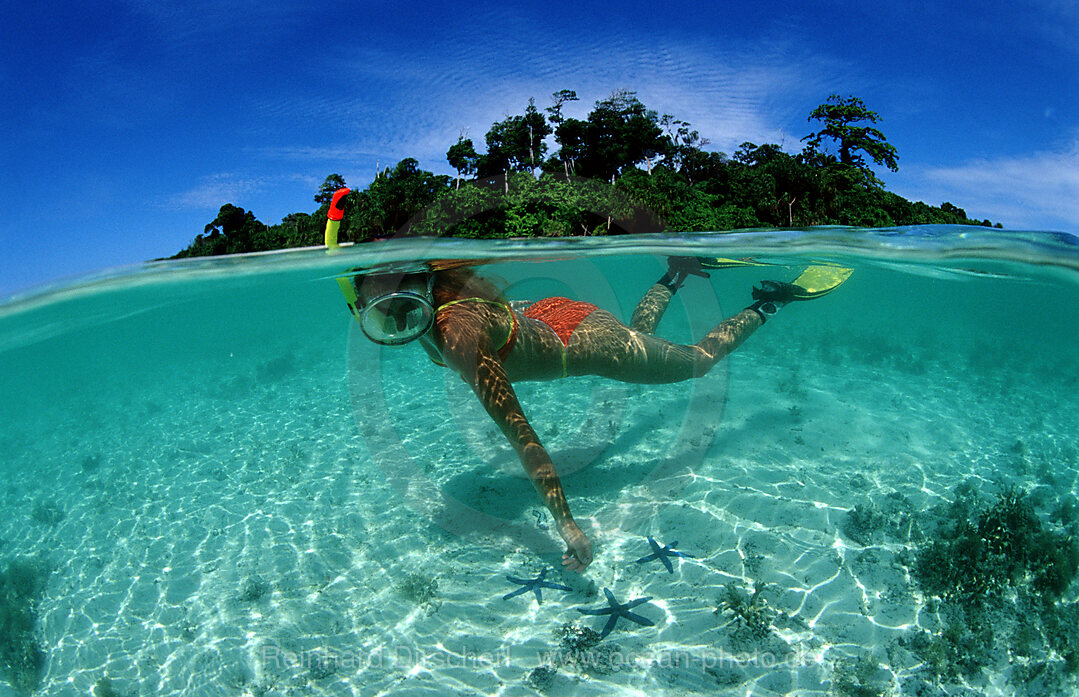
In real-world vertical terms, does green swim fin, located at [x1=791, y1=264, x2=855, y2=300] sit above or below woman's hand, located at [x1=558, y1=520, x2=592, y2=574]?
above

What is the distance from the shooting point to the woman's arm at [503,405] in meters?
3.32

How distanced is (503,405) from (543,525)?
3.59 m

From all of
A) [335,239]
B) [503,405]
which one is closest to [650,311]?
[503,405]

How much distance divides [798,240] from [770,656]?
891 centimetres

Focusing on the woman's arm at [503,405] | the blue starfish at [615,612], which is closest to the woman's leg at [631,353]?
the woman's arm at [503,405]

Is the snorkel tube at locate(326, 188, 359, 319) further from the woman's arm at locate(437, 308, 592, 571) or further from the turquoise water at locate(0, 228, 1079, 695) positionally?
the turquoise water at locate(0, 228, 1079, 695)

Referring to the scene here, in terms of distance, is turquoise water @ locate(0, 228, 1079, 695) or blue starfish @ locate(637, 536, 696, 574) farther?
blue starfish @ locate(637, 536, 696, 574)

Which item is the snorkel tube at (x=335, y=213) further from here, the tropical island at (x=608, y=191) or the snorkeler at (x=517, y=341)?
the tropical island at (x=608, y=191)

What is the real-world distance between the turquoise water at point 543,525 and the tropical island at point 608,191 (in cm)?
1545

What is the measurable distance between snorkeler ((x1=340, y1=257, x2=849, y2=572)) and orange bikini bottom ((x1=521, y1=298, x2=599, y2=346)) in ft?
0.04

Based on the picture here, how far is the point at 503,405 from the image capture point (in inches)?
Answer: 142

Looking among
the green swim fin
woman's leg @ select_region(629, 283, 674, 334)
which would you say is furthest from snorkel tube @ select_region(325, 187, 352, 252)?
the green swim fin

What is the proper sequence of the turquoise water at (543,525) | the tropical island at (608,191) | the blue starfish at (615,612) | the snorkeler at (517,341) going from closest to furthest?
the snorkeler at (517,341) → the turquoise water at (543,525) → the blue starfish at (615,612) → the tropical island at (608,191)

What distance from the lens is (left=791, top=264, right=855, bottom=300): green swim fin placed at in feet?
24.0
